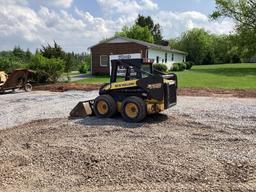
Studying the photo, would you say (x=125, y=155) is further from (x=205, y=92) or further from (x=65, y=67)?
(x=65, y=67)

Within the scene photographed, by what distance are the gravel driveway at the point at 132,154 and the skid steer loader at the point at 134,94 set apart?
36 cm

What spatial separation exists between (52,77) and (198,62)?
52.1m

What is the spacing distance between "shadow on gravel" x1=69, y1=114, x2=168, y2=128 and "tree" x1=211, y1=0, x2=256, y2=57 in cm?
3963

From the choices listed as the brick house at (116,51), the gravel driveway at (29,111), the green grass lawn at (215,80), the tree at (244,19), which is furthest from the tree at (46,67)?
the tree at (244,19)

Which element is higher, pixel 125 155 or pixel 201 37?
pixel 201 37

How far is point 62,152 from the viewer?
6965 mm

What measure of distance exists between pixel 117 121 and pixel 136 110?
0.68 m

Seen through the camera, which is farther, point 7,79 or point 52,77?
point 52,77

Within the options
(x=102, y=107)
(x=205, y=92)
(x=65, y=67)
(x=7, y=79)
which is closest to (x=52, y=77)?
(x=65, y=67)

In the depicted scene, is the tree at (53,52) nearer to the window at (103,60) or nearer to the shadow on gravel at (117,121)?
the window at (103,60)

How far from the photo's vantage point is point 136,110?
10.0 metres

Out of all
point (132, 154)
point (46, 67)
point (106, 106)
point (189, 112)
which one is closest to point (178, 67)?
point (46, 67)

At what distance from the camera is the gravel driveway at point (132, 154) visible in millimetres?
5303

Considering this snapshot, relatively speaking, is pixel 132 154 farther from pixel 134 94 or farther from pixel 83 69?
pixel 83 69
